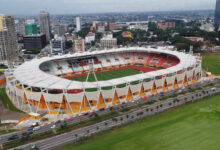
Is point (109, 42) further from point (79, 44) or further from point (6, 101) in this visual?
point (6, 101)

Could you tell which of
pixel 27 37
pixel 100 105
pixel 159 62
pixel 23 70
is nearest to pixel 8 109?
pixel 23 70

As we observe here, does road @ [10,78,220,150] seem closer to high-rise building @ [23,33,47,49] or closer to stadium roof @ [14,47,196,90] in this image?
stadium roof @ [14,47,196,90]

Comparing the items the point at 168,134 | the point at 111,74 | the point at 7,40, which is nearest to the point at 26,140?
the point at 168,134

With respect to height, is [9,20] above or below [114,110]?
above

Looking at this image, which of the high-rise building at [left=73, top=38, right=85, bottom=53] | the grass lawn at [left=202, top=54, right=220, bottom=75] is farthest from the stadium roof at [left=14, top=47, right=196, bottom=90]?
the high-rise building at [left=73, top=38, right=85, bottom=53]

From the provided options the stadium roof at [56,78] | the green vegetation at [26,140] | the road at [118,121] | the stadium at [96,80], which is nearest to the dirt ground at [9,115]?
the stadium at [96,80]

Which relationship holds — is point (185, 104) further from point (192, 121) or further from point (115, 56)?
point (115, 56)
